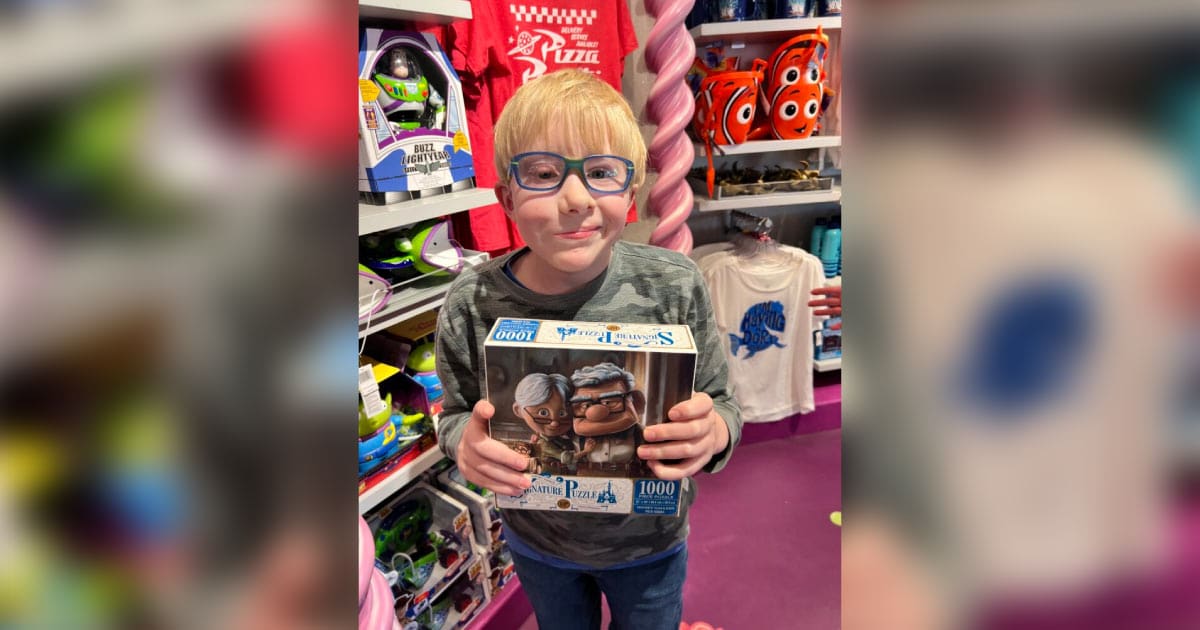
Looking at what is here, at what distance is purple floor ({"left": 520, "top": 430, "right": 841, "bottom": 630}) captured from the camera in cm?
178

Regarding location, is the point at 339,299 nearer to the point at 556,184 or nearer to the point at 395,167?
the point at 556,184

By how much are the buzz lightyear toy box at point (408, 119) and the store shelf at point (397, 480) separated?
1.77 ft

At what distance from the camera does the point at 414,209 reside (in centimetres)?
125

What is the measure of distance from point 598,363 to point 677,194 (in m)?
1.54

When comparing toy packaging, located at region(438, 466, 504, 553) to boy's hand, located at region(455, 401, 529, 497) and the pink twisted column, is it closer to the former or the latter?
boy's hand, located at region(455, 401, 529, 497)

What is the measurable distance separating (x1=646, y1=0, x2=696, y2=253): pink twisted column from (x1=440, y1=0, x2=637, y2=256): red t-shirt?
0.11 metres

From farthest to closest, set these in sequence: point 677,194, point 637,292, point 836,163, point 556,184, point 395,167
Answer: point 836,163 < point 677,194 < point 395,167 < point 637,292 < point 556,184

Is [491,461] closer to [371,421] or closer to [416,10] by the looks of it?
[371,421]

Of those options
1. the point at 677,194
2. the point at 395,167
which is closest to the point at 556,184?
the point at 395,167

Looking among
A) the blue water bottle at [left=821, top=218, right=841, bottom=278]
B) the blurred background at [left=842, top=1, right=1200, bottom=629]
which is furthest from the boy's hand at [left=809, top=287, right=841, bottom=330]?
the blurred background at [left=842, top=1, right=1200, bottom=629]

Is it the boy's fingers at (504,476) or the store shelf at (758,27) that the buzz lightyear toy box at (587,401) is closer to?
the boy's fingers at (504,476)

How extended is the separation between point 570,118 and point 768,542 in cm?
166

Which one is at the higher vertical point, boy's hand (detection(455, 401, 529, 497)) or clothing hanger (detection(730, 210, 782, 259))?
clothing hanger (detection(730, 210, 782, 259))

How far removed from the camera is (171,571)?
0.11m
